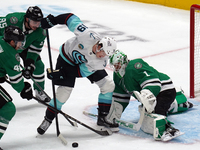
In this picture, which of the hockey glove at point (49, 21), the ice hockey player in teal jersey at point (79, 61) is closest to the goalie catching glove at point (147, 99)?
the ice hockey player in teal jersey at point (79, 61)

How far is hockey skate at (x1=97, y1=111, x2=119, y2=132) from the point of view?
3.24m

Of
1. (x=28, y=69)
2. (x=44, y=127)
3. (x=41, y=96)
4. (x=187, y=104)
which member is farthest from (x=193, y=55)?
(x=44, y=127)

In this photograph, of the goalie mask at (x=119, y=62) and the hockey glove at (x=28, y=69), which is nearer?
the goalie mask at (x=119, y=62)

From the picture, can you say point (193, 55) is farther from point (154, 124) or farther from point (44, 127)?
point (44, 127)

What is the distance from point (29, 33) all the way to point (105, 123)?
3.65 ft

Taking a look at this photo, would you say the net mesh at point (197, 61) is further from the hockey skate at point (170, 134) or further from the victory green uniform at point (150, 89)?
the hockey skate at point (170, 134)

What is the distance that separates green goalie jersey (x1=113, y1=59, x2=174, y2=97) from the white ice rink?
394 mm

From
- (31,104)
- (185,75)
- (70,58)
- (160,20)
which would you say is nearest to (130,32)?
(160,20)

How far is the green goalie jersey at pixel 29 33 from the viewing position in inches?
141

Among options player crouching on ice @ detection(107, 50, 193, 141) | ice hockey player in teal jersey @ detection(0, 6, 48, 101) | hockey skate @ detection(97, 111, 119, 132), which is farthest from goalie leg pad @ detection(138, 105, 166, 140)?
ice hockey player in teal jersey @ detection(0, 6, 48, 101)

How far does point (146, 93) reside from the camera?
2977mm

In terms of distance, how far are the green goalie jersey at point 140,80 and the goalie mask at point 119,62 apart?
4 cm

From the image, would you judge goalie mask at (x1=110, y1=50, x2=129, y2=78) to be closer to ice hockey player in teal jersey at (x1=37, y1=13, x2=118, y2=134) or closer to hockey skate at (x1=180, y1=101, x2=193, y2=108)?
ice hockey player in teal jersey at (x1=37, y1=13, x2=118, y2=134)

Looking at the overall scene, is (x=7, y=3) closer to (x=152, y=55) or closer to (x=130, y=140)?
(x=152, y=55)
